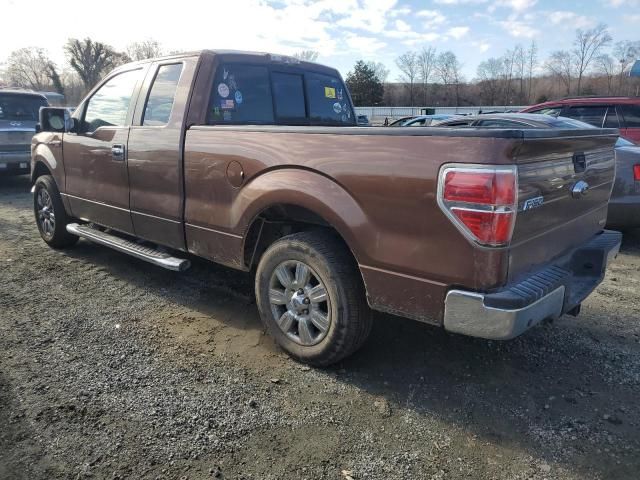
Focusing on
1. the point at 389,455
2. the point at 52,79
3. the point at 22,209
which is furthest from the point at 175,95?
the point at 52,79

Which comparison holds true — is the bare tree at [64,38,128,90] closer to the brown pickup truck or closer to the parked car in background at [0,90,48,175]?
the parked car in background at [0,90,48,175]

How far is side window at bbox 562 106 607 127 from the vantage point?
984 cm

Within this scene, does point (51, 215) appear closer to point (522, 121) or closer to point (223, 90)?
point (223, 90)

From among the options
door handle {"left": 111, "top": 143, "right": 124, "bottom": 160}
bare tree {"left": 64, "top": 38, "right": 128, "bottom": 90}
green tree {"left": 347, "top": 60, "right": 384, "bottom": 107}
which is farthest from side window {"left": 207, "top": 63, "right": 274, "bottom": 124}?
bare tree {"left": 64, "top": 38, "right": 128, "bottom": 90}

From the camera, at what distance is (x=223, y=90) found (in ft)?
13.1

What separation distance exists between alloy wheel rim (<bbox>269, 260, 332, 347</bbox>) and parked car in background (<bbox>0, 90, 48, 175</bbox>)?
31.5 feet

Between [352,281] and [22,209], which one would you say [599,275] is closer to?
[352,281]

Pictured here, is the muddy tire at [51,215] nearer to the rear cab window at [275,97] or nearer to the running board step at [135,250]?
the running board step at [135,250]

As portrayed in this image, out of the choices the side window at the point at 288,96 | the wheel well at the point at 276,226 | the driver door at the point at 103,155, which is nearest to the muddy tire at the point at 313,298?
the wheel well at the point at 276,226

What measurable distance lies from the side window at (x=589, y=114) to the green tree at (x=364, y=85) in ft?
125

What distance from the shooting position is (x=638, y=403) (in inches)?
115

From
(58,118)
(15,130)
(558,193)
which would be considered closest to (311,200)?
(558,193)

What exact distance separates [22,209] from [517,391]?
8535 mm

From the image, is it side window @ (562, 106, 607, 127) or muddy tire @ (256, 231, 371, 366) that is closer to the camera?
muddy tire @ (256, 231, 371, 366)
